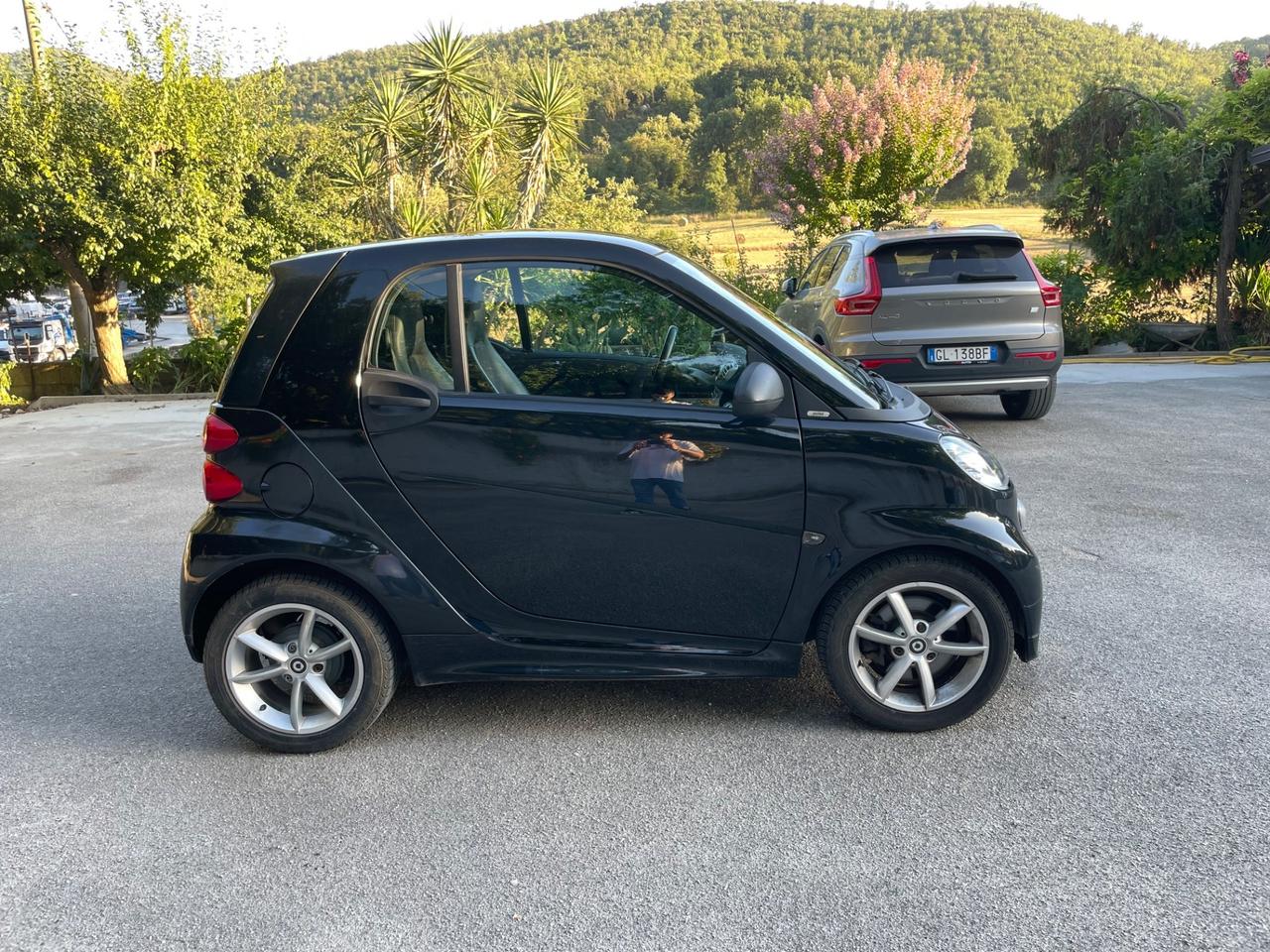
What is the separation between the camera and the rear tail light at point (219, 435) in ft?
10.9

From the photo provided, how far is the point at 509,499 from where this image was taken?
328 cm

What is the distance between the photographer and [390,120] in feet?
85.4

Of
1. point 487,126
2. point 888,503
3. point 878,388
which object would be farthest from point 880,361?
point 487,126

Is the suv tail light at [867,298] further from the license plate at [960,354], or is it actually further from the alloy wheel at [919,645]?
the alloy wheel at [919,645]

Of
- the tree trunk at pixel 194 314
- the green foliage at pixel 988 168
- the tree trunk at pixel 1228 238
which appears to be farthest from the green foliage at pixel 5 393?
the green foliage at pixel 988 168

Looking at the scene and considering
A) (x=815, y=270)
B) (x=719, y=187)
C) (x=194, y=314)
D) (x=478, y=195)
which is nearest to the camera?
(x=815, y=270)

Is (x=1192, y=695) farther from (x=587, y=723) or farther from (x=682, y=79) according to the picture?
(x=682, y=79)

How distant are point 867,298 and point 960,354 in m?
0.86

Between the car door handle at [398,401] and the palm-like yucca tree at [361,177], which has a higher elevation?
the palm-like yucca tree at [361,177]

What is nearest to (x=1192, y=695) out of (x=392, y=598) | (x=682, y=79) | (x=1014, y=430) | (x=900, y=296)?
(x=392, y=598)

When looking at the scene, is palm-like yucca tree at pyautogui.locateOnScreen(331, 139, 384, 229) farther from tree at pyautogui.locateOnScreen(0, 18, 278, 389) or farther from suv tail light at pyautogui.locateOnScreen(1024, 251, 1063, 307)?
suv tail light at pyautogui.locateOnScreen(1024, 251, 1063, 307)

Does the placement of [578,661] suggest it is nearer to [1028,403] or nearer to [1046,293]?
[1046,293]

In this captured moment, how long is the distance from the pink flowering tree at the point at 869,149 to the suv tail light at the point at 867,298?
10.1 m

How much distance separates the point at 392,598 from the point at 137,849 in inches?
39.7
